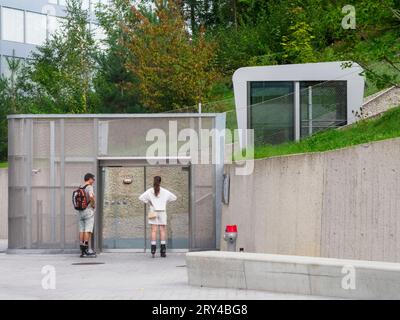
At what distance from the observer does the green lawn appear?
2058 centimetres

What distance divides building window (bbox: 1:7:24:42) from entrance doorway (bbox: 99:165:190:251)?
125 ft

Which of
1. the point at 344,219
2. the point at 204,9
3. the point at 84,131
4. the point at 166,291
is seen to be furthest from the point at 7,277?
the point at 204,9

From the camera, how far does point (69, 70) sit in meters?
53.5

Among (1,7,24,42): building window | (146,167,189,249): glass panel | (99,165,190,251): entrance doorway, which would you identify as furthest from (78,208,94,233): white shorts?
(1,7,24,42): building window

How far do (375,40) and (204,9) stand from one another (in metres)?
42.4

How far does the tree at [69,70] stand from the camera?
5222 centimetres

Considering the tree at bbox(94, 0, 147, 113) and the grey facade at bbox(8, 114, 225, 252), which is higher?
the tree at bbox(94, 0, 147, 113)

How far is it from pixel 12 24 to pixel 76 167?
39208 mm

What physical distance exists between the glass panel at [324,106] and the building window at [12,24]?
127ft

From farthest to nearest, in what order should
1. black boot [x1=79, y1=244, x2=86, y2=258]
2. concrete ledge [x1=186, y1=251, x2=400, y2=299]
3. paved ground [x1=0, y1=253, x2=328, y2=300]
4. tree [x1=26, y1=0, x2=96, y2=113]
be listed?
tree [x1=26, y1=0, x2=96, y2=113] → black boot [x1=79, y1=244, x2=86, y2=258] → paved ground [x1=0, y1=253, x2=328, y2=300] → concrete ledge [x1=186, y1=251, x2=400, y2=299]

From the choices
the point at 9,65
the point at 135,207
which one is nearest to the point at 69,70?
the point at 9,65

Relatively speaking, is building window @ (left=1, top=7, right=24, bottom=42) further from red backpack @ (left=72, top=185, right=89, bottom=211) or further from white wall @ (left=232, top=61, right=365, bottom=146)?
red backpack @ (left=72, top=185, right=89, bottom=211)

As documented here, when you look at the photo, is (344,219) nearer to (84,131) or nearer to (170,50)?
(84,131)

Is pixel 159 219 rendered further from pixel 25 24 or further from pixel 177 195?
pixel 25 24
